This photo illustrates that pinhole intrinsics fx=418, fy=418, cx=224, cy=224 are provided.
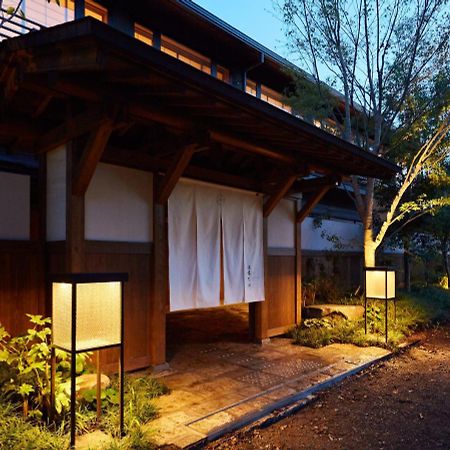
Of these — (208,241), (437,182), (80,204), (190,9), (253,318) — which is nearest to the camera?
(80,204)

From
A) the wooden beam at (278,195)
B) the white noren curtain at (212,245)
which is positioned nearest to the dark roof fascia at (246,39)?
the wooden beam at (278,195)

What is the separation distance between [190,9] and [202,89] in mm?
6170

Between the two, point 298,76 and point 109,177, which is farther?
point 298,76

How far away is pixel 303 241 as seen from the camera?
10.9 meters

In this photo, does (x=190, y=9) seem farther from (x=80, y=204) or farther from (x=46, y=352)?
(x=46, y=352)

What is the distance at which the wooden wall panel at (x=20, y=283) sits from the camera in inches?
201

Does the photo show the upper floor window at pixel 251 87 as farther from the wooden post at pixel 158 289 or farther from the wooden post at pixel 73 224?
the wooden post at pixel 73 224

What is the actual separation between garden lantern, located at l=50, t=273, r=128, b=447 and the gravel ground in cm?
145

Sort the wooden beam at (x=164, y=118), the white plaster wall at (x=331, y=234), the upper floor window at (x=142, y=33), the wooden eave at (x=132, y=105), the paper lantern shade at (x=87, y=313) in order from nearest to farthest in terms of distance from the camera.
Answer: the wooden eave at (x=132, y=105) → the paper lantern shade at (x=87, y=313) → the wooden beam at (x=164, y=118) → the upper floor window at (x=142, y=33) → the white plaster wall at (x=331, y=234)

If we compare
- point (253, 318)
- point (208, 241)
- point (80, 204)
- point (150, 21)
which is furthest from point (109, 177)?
point (150, 21)

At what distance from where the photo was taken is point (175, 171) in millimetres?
5871

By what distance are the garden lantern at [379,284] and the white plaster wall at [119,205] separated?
481 cm

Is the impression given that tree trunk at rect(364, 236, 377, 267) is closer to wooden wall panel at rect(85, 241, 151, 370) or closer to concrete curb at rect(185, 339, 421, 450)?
concrete curb at rect(185, 339, 421, 450)

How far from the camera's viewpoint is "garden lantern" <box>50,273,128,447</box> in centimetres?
359
